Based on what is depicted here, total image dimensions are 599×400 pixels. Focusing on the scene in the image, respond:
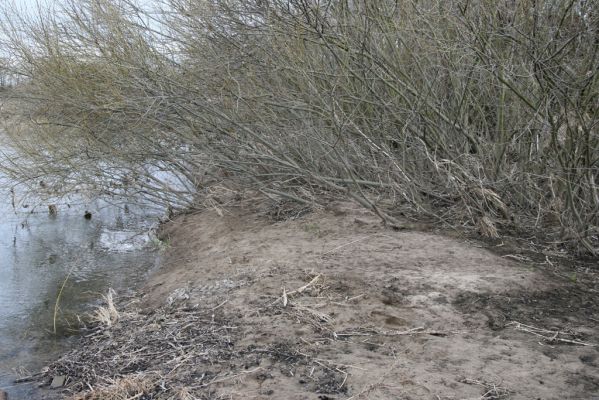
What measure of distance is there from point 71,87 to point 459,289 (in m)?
6.53

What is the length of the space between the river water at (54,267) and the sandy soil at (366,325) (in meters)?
0.70

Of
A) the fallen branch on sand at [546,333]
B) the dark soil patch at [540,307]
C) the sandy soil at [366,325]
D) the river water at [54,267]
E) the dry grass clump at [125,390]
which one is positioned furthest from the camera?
the river water at [54,267]

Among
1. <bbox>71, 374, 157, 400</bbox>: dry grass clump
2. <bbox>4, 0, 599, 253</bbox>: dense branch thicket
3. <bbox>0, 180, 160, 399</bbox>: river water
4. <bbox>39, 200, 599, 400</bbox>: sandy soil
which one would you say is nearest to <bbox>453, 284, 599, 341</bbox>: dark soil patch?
<bbox>39, 200, 599, 400</bbox>: sandy soil

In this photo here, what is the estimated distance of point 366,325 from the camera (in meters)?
4.78

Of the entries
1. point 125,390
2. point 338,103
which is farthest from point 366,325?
point 338,103

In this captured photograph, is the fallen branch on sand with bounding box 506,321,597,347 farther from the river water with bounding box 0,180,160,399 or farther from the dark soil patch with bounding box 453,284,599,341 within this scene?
the river water with bounding box 0,180,160,399

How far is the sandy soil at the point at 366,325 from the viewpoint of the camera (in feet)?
12.8

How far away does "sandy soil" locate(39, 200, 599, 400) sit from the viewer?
3.90 meters

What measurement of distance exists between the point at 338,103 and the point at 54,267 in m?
4.57

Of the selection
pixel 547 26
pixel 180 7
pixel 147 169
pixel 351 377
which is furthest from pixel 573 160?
pixel 147 169

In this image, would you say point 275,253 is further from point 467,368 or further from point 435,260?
point 467,368

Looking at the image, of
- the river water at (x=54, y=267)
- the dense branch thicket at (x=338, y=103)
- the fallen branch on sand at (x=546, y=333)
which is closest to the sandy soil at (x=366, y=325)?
the fallen branch on sand at (x=546, y=333)

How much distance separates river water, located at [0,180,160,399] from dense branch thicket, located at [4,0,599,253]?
1.07 meters

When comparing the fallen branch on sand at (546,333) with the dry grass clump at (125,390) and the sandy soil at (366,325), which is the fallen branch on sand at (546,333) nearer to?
the sandy soil at (366,325)
